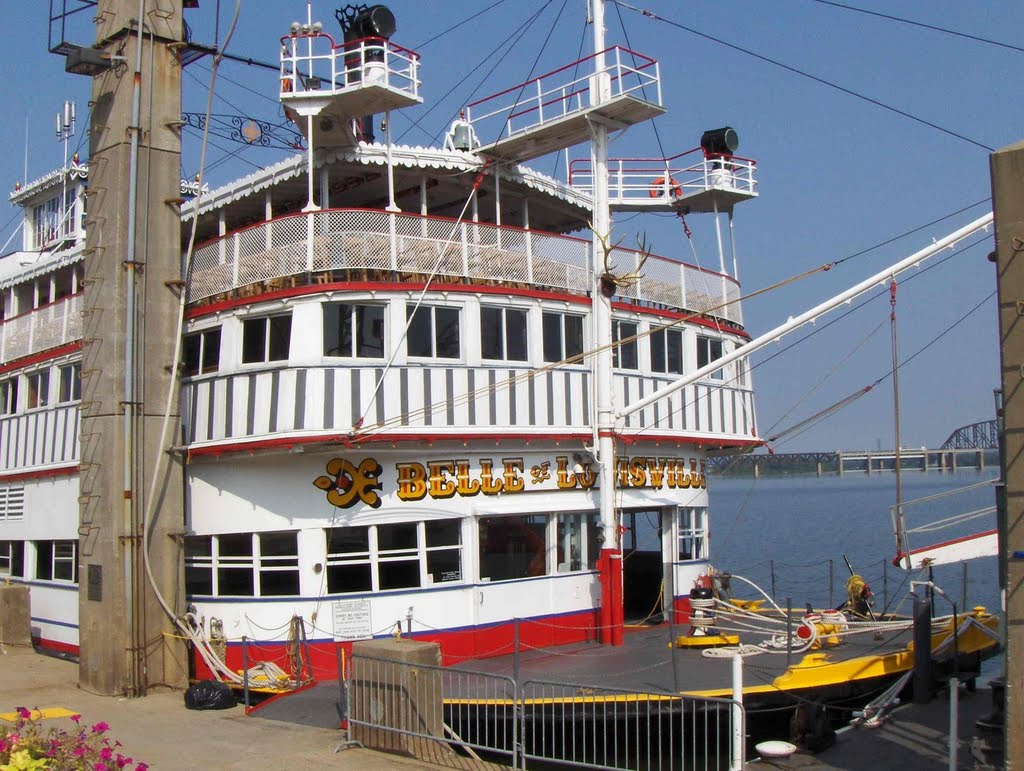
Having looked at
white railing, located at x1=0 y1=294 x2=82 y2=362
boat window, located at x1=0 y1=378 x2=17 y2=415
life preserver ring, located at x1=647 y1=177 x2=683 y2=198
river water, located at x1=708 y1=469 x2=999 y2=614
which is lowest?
river water, located at x1=708 y1=469 x2=999 y2=614

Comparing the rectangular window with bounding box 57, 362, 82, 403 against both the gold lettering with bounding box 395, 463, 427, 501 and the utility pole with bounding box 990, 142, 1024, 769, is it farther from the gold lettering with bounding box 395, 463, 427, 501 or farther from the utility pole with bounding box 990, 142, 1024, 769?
the utility pole with bounding box 990, 142, 1024, 769

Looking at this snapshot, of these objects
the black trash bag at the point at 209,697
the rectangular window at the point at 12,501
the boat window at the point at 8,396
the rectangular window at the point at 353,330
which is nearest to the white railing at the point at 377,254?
the rectangular window at the point at 353,330

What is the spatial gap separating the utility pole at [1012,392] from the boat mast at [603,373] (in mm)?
8542

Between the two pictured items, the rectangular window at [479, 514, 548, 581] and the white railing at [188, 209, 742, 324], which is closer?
the white railing at [188, 209, 742, 324]

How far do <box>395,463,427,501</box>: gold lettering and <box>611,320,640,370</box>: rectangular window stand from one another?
4478 mm

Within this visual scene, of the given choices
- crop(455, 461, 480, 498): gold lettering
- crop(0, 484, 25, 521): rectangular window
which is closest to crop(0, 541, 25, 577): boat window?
crop(0, 484, 25, 521): rectangular window

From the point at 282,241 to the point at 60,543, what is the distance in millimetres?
9459

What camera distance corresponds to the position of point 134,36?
1736 cm

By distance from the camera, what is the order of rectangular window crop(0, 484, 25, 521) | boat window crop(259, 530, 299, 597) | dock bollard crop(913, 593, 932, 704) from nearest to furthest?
dock bollard crop(913, 593, 932, 704), boat window crop(259, 530, 299, 597), rectangular window crop(0, 484, 25, 521)

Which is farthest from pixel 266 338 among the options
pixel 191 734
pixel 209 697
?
pixel 191 734

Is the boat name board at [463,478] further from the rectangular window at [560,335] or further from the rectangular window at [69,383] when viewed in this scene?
the rectangular window at [69,383]

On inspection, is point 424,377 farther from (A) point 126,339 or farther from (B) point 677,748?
(B) point 677,748

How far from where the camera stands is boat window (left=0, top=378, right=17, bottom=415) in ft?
80.7

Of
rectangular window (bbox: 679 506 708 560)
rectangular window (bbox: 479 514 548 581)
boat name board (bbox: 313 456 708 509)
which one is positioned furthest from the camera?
rectangular window (bbox: 679 506 708 560)
